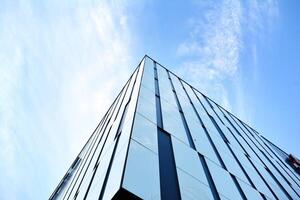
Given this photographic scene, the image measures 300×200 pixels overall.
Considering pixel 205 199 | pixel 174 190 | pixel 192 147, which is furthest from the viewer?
pixel 192 147

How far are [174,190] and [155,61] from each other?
13529 mm

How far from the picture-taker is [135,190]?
448 cm

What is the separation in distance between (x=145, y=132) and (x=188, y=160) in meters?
1.38

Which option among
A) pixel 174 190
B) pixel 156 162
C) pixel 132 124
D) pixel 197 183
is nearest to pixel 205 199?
pixel 197 183

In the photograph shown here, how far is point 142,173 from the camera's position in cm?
506

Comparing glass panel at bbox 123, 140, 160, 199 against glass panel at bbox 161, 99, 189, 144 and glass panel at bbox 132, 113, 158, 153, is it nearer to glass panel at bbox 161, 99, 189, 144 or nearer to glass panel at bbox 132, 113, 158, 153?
glass panel at bbox 132, 113, 158, 153

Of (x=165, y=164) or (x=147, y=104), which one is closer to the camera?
(x=165, y=164)

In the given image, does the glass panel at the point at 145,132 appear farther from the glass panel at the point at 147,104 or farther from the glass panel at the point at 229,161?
the glass panel at the point at 229,161

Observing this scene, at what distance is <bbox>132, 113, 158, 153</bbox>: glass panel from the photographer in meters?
6.08

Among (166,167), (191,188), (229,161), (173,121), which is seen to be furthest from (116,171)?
(229,161)

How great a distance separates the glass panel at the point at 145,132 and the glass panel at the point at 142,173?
24cm

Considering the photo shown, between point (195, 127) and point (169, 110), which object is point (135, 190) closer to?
point (169, 110)

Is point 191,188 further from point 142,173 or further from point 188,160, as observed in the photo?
point 142,173

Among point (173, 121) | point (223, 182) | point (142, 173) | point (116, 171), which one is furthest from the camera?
point (173, 121)
